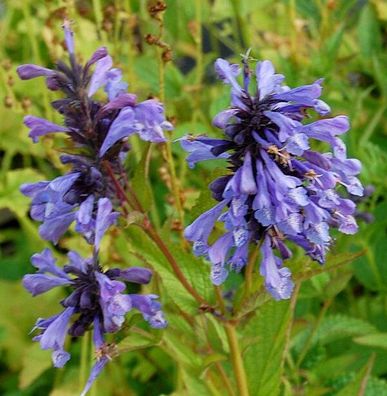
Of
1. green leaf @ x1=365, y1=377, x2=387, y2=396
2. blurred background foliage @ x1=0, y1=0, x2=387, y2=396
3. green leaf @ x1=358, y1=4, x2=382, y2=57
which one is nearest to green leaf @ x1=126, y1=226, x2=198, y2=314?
blurred background foliage @ x1=0, y1=0, x2=387, y2=396

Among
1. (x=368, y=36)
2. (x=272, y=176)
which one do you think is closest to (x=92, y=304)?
(x=272, y=176)

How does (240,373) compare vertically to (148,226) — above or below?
below

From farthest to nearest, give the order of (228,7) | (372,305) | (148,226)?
(228,7)
(372,305)
(148,226)

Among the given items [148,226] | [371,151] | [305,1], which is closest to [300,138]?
[148,226]

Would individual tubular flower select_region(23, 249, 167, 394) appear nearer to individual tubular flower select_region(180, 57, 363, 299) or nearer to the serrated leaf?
individual tubular flower select_region(180, 57, 363, 299)

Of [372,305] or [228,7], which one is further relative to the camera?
[228,7]

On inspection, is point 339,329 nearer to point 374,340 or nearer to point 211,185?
point 374,340

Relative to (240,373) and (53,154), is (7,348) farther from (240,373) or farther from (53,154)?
(240,373)
